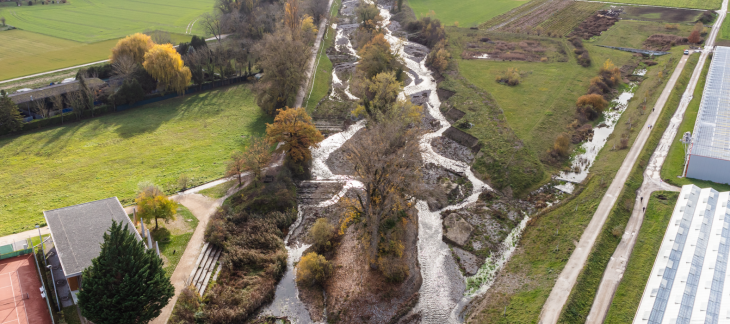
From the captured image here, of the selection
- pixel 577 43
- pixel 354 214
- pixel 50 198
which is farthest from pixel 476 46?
pixel 50 198

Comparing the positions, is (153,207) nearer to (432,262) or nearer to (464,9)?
(432,262)

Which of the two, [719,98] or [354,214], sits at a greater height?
[719,98]

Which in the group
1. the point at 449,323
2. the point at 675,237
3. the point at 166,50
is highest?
the point at 166,50

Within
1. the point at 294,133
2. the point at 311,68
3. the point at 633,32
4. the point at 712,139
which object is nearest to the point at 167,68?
the point at 311,68

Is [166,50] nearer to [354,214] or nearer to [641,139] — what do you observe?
[354,214]

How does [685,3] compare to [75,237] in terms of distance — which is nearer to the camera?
[75,237]

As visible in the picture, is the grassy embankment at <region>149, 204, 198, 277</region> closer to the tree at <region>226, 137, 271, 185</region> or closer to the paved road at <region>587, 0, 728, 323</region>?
the tree at <region>226, 137, 271, 185</region>

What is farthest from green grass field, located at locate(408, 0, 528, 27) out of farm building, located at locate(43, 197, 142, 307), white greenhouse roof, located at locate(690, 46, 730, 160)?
farm building, located at locate(43, 197, 142, 307)
